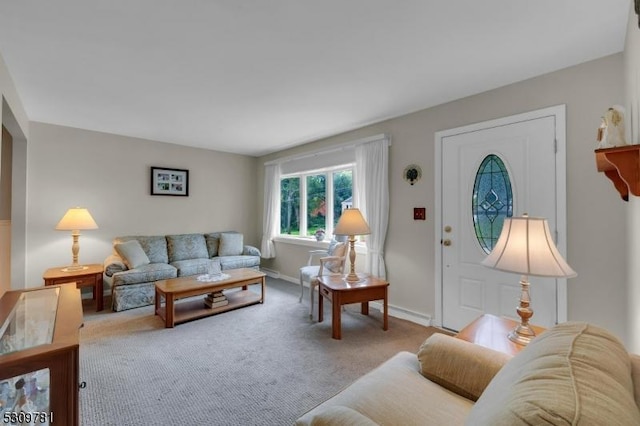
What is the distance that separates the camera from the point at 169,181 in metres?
4.71

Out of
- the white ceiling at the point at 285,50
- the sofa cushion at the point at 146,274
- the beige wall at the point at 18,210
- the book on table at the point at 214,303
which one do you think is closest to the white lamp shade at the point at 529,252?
the white ceiling at the point at 285,50

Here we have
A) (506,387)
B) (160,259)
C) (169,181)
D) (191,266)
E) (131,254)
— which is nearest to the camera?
(506,387)

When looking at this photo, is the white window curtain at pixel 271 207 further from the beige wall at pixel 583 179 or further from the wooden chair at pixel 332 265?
the beige wall at pixel 583 179

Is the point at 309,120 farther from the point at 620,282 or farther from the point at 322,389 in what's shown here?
the point at 620,282

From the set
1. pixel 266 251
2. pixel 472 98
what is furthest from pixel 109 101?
pixel 472 98

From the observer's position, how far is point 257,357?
2.41 metres

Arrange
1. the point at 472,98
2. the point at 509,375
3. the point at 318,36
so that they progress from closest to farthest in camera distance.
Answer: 1. the point at 509,375
2. the point at 318,36
3. the point at 472,98

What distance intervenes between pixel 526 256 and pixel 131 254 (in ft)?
13.9

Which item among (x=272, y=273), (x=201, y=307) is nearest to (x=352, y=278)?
(x=201, y=307)

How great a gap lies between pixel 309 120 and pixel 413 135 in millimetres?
1262

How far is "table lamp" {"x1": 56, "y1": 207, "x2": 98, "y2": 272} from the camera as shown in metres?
3.43

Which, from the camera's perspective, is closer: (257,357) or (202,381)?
(202,381)

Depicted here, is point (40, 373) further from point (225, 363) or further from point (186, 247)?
point (186, 247)

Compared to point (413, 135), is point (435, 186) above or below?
below
